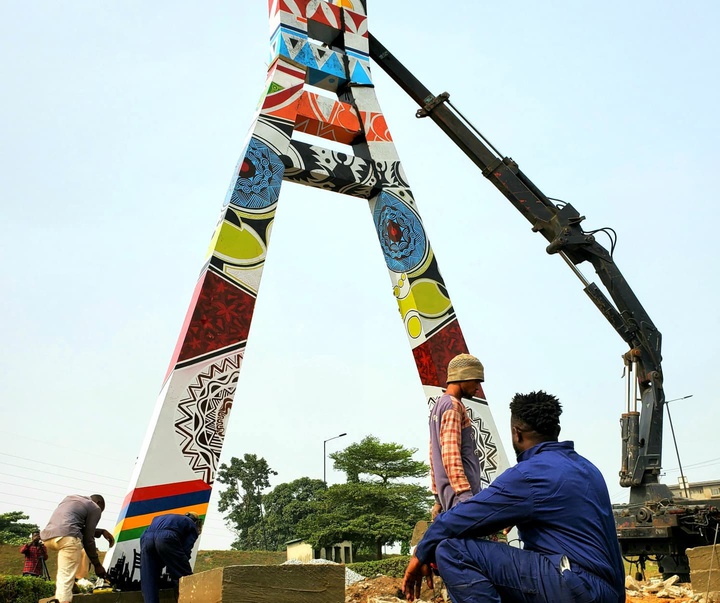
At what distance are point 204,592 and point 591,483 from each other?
2436mm

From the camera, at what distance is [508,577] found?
2.30m

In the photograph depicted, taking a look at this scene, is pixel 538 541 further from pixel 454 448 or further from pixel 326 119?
pixel 326 119

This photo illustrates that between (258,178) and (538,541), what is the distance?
584cm

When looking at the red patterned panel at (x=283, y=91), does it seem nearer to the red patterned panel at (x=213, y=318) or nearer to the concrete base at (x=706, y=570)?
the red patterned panel at (x=213, y=318)

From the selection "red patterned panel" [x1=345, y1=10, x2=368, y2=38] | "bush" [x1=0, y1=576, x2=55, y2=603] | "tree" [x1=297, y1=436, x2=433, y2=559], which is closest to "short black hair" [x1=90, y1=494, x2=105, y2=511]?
"bush" [x1=0, y1=576, x2=55, y2=603]

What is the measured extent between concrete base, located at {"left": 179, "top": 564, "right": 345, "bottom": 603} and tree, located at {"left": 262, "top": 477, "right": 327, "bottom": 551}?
33.1 metres

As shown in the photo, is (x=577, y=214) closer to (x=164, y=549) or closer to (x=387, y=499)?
(x=164, y=549)

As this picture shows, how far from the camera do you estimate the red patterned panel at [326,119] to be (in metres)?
8.32

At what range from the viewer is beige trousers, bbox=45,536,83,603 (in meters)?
5.72

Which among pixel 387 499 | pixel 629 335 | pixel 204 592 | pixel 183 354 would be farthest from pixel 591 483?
pixel 387 499

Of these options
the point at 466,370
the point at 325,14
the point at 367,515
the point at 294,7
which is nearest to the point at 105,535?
the point at 466,370

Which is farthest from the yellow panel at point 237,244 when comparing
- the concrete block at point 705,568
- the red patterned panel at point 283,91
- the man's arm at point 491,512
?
the man's arm at point 491,512

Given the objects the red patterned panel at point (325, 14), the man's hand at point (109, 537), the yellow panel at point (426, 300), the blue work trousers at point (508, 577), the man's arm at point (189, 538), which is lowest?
the blue work trousers at point (508, 577)

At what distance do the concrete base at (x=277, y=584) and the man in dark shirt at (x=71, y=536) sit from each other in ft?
8.18
